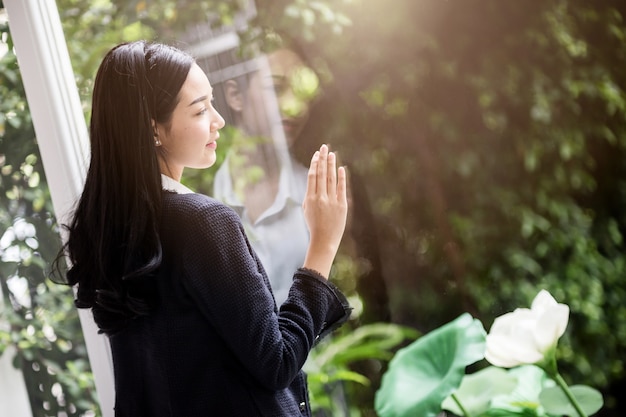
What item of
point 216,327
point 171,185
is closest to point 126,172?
point 171,185

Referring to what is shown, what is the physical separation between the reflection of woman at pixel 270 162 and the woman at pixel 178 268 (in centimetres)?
87

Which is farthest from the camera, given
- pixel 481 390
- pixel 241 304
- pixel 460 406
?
pixel 481 390

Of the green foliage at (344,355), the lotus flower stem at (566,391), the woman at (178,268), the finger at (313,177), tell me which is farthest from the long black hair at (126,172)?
the green foliage at (344,355)

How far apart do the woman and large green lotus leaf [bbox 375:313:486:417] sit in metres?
0.52

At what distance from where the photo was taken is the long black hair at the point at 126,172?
113 cm

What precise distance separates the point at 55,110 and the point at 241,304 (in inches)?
37.5

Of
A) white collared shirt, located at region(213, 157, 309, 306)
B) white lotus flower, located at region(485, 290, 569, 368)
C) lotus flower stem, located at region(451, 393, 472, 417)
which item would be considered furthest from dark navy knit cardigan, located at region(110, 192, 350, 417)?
white collared shirt, located at region(213, 157, 309, 306)

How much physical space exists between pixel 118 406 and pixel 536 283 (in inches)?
48.2

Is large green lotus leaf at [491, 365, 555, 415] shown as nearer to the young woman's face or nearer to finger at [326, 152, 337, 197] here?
finger at [326, 152, 337, 197]

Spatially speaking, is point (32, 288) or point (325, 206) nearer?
point (325, 206)

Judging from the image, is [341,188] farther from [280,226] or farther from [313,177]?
[280,226]

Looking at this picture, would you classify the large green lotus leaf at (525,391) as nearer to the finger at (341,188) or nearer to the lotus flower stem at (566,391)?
the lotus flower stem at (566,391)

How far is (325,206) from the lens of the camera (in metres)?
1.21

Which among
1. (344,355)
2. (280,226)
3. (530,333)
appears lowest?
(344,355)
